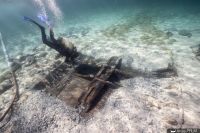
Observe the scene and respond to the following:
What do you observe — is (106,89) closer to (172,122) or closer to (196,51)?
(172,122)

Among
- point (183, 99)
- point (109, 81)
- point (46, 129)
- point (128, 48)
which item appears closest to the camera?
point (46, 129)

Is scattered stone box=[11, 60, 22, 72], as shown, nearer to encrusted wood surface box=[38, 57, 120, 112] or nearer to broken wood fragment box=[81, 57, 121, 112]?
encrusted wood surface box=[38, 57, 120, 112]

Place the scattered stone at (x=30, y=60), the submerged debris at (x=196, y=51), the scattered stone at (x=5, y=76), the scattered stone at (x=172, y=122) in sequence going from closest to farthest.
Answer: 1. the scattered stone at (x=172, y=122)
2. the submerged debris at (x=196, y=51)
3. the scattered stone at (x=5, y=76)
4. the scattered stone at (x=30, y=60)

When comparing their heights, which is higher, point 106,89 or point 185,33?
point 106,89

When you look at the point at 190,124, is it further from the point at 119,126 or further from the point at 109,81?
the point at 109,81

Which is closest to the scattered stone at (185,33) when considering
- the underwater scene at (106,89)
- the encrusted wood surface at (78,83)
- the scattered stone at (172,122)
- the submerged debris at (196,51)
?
the underwater scene at (106,89)

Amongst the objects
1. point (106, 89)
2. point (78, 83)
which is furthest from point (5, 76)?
point (106, 89)

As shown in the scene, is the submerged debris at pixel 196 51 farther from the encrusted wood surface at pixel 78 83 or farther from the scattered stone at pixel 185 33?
the encrusted wood surface at pixel 78 83

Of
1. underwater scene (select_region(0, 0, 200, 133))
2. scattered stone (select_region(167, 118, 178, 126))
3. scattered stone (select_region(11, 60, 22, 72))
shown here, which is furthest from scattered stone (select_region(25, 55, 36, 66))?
scattered stone (select_region(167, 118, 178, 126))

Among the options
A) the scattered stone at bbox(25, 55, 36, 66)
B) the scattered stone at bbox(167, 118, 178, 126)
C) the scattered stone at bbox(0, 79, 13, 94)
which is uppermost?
the scattered stone at bbox(25, 55, 36, 66)

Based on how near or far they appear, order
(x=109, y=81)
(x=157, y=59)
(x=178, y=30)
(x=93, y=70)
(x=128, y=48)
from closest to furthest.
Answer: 1. (x=109, y=81)
2. (x=93, y=70)
3. (x=157, y=59)
4. (x=128, y=48)
5. (x=178, y=30)

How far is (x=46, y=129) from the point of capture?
16.9ft

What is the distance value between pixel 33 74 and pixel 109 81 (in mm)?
3711

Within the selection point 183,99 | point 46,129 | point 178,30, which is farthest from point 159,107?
point 178,30
